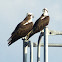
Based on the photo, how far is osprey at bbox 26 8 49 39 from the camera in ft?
72.1

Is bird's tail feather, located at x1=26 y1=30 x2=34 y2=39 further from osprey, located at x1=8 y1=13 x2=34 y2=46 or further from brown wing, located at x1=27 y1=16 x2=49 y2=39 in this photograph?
osprey, located at x1=8 y1=13 x2=34 y2=46

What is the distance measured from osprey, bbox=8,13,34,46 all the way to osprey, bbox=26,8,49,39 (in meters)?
0.36

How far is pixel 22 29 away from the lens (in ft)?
76.1

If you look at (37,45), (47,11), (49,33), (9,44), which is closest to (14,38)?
(9,44)

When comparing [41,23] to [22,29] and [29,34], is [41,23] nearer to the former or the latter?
[29,34]

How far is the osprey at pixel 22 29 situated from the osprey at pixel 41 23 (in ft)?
1.18

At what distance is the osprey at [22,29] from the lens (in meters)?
22.8

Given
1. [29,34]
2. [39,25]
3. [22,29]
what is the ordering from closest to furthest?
1. [29,34]
2. [39,25]
3. [22,29]

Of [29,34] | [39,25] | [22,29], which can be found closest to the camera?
[29,34]

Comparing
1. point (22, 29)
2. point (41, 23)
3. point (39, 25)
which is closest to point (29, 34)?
point (39, 25)

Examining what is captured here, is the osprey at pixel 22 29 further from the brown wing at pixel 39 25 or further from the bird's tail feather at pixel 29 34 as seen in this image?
the brown wing at pixel 39 25

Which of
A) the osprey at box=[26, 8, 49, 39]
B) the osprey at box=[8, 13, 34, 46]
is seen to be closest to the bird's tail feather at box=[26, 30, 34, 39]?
the osprey at box=[26, 8, 49, 39]

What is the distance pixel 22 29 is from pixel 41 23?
142 cm

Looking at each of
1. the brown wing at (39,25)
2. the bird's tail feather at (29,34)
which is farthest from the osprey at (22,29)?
the brown wing at (39,25)
